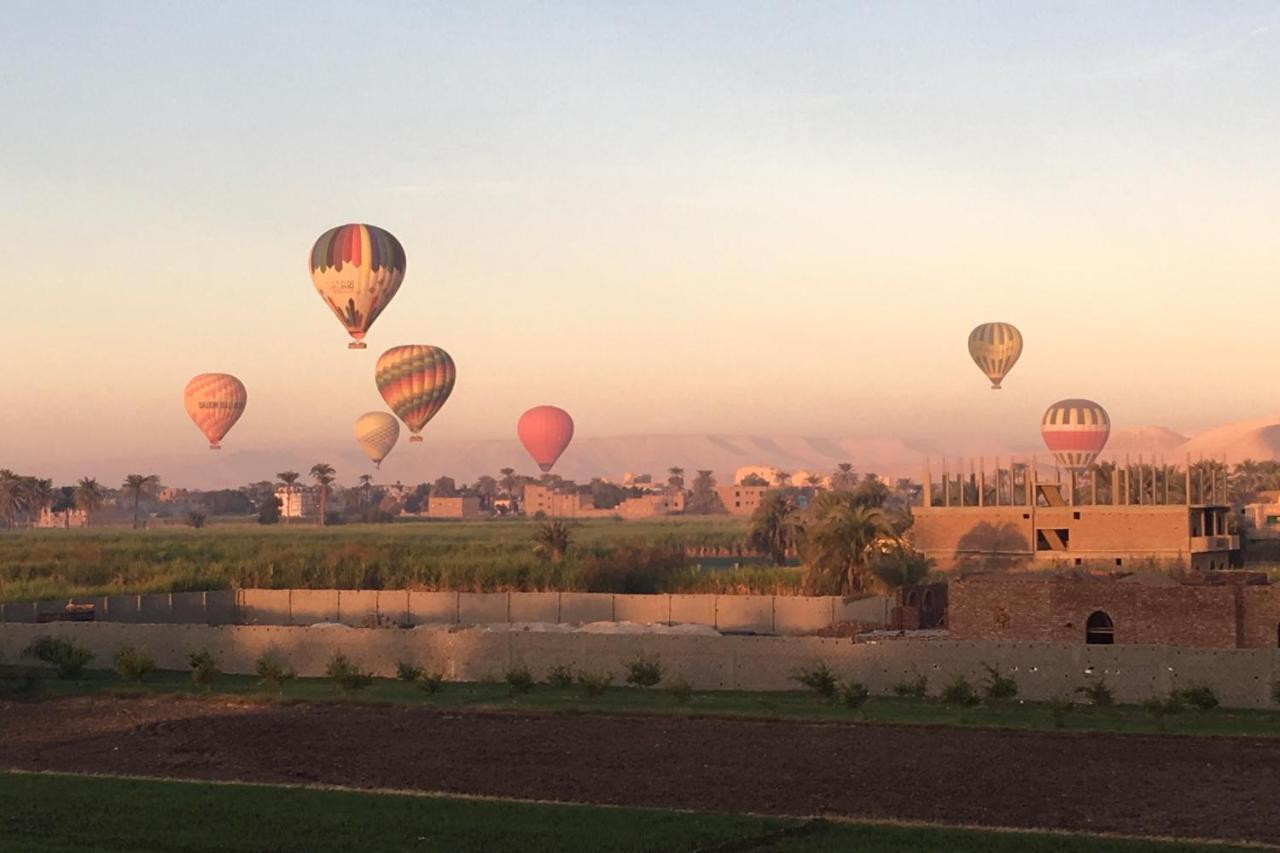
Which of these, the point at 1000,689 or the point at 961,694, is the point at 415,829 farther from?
the point at 1000,689

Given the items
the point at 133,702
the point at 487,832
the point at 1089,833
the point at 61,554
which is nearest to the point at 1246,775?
the point at 1089,833

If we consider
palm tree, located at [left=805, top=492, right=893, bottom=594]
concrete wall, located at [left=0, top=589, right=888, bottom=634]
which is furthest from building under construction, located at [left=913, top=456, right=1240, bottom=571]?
concrete wall, located at [left=0, top=589, right=888, bottom=634]

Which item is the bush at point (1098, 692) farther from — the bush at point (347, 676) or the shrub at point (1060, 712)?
the bush at point (347, 676)

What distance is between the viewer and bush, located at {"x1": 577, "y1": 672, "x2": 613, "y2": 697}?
48.0 metres

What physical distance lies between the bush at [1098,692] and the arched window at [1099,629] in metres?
6.72

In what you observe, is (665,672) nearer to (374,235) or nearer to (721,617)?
(721,617)

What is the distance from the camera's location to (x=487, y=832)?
1105 inches

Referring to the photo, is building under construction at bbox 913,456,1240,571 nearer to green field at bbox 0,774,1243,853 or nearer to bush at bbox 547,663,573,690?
bush at bbox 547,663,573,690

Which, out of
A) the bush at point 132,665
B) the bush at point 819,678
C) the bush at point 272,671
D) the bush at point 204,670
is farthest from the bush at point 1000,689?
the bush at point 132,665

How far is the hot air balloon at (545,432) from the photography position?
168m

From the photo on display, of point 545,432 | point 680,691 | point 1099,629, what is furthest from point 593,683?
point 545,432

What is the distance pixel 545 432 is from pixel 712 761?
132430mm

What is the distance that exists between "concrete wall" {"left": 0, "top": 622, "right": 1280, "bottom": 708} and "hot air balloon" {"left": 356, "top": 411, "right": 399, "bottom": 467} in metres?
133

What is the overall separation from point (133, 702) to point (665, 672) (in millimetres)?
15581
